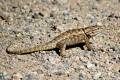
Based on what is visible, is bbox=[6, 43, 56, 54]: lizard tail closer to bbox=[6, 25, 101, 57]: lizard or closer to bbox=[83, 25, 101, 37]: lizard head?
bbox=[6, 25, 101, 57]: lizard

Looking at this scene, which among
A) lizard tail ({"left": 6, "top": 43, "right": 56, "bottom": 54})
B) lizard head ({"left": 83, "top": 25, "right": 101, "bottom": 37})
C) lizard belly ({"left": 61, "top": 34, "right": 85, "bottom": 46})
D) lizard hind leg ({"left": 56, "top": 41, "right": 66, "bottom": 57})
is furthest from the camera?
lizard head ({"left": 83, "top": 25, "right": 101, "bottom": 37})

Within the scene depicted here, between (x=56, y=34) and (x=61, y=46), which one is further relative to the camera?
(x=56, y=34)

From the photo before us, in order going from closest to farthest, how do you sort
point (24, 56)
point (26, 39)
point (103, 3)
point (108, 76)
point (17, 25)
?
point (108, 76), point (24, 56), point (26, 39), point (17, 25), point (103, 3)

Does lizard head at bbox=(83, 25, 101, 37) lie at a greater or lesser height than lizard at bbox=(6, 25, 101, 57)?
greater

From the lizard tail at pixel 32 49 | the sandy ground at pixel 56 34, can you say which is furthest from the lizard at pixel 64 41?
the sandy ground at pixel 56 34

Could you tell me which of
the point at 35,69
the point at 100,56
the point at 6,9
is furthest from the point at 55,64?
the point at 6,9

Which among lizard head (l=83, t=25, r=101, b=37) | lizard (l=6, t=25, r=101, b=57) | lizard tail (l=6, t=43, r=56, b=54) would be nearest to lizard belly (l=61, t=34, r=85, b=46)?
lizard (l=6, t=25, r=101, b=57)

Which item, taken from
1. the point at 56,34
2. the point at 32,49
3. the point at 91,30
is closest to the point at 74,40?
the point at 91,30

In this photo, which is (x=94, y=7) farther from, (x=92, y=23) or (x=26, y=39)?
(x=26, y=39)

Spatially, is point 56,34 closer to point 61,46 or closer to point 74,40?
point 74,40
